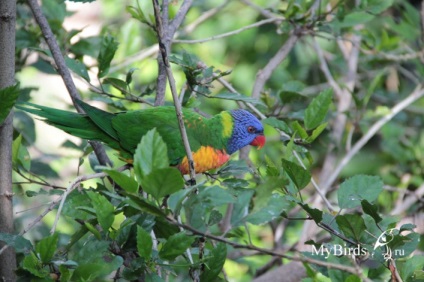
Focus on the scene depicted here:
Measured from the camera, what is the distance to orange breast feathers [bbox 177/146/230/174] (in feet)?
5.54

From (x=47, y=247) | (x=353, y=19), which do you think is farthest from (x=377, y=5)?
(x=47, y=247)

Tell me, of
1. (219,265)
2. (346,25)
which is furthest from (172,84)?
(346,25)

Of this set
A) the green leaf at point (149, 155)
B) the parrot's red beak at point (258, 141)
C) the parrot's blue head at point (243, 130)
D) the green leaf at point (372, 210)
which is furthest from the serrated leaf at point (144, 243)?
the parrot's red beak at point (258, 141)

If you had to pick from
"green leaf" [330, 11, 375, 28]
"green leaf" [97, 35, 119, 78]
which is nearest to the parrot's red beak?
"green leaf" [330, 11, 375, 28]

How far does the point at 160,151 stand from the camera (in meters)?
0.94

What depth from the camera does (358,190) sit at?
4.09ft

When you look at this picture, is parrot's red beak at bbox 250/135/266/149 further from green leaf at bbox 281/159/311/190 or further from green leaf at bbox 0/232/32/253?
green leaf at bbox 0/232/32/253

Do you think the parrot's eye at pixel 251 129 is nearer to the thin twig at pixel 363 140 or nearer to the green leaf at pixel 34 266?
the thin twig at pixel 363 140

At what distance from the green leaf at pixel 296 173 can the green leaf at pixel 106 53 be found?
0.58 meters

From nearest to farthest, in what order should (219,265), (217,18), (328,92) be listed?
(219,265), (328,92), (217,18)

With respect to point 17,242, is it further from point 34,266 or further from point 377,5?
point 377,5

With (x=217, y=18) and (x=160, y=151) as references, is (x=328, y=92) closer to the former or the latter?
(x=160, y=151)

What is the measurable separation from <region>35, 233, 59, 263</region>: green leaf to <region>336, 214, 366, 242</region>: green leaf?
52cm

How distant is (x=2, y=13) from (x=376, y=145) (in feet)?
9.32
